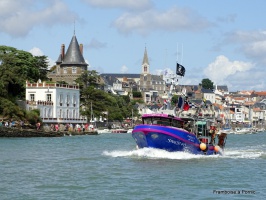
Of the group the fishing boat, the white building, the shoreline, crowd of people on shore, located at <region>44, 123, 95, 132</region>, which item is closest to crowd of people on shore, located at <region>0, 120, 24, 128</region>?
the shoreline

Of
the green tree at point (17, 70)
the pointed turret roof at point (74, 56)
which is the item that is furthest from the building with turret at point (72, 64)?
the green tree at point (17, 70)

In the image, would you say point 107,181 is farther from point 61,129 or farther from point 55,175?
point 61,129

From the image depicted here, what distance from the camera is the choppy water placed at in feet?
→ 113

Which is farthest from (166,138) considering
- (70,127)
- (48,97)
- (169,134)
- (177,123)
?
(48,97)

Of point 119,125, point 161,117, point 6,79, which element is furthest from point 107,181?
point 119,125

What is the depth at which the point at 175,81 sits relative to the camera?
54.7m

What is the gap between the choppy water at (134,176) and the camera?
34.3 meters

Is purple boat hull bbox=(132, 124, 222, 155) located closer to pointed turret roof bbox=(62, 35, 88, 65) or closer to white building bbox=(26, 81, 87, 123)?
white building bbox=(26, 81, 87, 123)

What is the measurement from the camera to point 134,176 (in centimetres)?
4078

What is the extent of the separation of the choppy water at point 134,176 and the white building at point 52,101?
69882 millimetres

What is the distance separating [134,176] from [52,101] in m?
90.3

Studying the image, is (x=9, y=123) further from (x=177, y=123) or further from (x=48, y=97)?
(x=177, y=123)

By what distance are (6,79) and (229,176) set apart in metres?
76.0

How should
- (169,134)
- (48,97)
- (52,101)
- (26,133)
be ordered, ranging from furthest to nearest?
1. (48,97)
2. (52,101)
3. (26,133)
4. (169,134)
